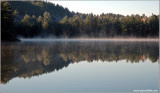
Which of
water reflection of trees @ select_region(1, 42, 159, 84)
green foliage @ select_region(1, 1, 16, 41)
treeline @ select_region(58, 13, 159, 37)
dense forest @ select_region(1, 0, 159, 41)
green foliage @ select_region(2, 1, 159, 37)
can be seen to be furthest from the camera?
treeline @ select_region(58, 13, 159, 37)

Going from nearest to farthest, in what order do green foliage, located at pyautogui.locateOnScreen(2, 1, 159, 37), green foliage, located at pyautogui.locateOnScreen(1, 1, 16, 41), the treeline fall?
green foliage, located at pyautogui.locateOnScreen(1, 1, 16, 41) → green foliage, located at pyautogui.locateOnScreen(2, 1, 159, 37) → the treeline

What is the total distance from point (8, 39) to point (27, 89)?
1504 inches

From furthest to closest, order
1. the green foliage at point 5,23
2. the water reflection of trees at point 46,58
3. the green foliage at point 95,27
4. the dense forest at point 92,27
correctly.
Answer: the green foliage at point 95,27, the dense forest at point 92,27, the green foliage at point 5,23, the water reflection of trees at point 46,58

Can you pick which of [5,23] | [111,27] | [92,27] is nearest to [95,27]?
[92,27]

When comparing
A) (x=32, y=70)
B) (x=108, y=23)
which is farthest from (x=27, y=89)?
(x=108, y=23)

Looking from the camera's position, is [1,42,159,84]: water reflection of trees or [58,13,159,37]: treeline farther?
[58,13,159,37]: treeline

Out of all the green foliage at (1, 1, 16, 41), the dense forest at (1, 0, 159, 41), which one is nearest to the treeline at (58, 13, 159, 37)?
the dense forest at (1, 0, 159, 41)

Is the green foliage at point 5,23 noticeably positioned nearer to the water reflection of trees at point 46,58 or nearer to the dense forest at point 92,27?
the water reflection of trees at point 46,58

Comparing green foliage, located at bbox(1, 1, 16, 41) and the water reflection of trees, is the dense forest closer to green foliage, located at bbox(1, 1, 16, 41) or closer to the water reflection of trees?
green foliage, located at bbox(1, 1, 16, 41)

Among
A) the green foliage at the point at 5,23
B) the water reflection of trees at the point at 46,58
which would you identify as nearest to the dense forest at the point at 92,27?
the green foliage at the point at 5,23

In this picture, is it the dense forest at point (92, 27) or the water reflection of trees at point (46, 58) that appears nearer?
the water reflection of trees at point (46, 58)

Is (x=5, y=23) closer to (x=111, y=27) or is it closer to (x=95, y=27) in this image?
(x=95, y=27)

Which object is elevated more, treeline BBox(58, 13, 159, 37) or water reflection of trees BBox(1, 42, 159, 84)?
treeline BBox(58, 13, 159, 37)

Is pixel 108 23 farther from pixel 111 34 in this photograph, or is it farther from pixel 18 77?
pixel 18 77
